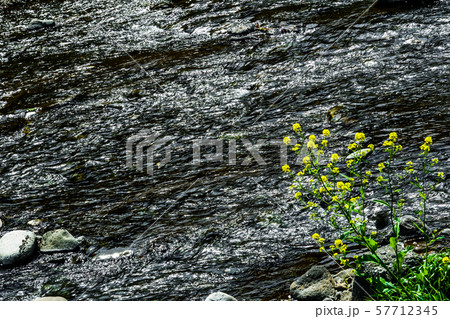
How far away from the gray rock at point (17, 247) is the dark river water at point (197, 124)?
115 millimetres

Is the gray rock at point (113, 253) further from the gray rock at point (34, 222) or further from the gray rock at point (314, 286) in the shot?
the gray rock at point (314, 286)

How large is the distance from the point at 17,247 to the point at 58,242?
37cm

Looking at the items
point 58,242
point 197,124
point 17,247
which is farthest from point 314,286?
point 197,124

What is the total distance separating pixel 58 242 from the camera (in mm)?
5062

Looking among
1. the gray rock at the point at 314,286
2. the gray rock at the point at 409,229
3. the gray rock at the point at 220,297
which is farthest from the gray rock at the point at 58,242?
the gray rock at the point at 409,229

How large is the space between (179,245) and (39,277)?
126cm

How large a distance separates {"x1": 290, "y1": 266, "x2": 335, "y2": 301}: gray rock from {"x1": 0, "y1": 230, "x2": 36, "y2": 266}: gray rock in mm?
2519

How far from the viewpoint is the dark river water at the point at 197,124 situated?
466 cm

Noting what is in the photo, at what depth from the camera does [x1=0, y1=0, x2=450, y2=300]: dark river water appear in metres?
4.66

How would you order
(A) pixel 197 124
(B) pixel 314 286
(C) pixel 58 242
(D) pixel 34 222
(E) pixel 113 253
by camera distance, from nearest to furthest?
(B) pixel 314 286, (E) pixel 113 253, (C) pixel 58 242, (D) pixel 34 222, (A) pixel 197 124

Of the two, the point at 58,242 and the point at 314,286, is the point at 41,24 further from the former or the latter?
the point at 314,286

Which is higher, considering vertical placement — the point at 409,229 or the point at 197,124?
the point at 197,124

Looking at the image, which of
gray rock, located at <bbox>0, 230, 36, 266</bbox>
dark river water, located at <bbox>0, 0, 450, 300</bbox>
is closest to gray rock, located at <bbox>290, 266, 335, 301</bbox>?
dark river water, located at <bbox>0, 0, 450, 300</bbox>
